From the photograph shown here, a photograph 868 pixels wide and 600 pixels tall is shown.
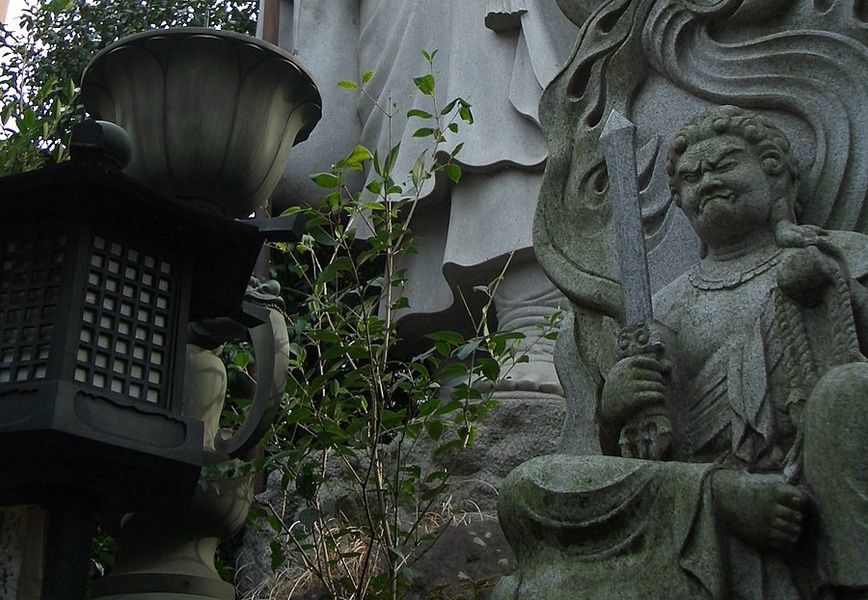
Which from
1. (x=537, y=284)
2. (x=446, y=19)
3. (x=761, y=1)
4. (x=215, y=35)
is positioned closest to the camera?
(x=215, y=35)

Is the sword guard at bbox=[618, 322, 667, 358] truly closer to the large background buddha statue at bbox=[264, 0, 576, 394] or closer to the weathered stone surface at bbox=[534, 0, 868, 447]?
the weathered stone surface at bbox=[534, 0, 868, 447]

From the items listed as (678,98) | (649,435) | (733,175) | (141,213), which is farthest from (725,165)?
(141,213)

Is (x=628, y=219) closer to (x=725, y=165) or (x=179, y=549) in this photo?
(x=725, y=165)

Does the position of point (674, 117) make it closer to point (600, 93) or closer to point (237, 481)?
point (600, 93)

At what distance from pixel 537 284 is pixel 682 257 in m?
1.97

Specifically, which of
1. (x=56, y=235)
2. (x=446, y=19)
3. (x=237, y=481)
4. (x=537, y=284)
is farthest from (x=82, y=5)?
(x=56, y=235)

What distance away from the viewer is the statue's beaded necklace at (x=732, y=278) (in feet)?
10.7

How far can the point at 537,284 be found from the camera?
5.65m

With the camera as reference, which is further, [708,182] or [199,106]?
[199,106]

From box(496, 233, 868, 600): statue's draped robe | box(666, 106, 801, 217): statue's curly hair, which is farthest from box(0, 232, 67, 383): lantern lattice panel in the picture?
box(666, 106, 801, 217): statue's curly hair

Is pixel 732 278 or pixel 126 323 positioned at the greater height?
pixel 732 278

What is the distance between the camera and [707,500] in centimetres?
276

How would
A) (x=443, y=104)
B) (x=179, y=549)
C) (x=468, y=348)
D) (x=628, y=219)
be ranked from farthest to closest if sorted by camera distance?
1. (x=443, y=104)
2. (x=468, y=348)
3. (x=179, y=549)
4. (x=628, y=219)

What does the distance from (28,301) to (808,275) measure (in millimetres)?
1559
